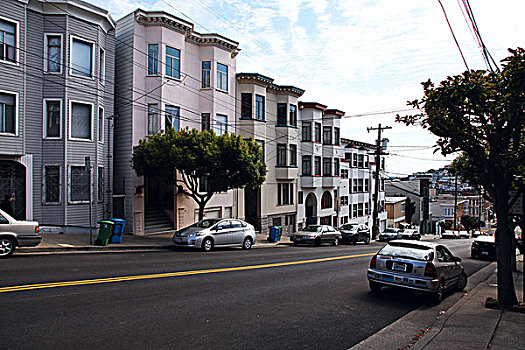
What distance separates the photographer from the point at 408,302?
962 cm

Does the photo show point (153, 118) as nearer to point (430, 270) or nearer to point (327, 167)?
point (430, 270)

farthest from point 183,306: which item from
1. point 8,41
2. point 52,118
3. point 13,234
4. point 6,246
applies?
point 8,41

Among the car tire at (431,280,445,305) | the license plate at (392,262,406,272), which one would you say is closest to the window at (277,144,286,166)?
the license plate at (392,262,406,272)

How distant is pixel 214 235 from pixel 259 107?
14851 millimetres

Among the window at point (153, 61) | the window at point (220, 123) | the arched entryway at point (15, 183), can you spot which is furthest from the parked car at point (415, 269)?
the window at point (220, 123)

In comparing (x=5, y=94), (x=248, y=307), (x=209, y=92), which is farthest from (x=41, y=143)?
(x=248, y=307)

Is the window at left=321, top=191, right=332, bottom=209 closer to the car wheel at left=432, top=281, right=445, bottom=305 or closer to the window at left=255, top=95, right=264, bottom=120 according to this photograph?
the window at left=255, top=95, right=264, bottom=120

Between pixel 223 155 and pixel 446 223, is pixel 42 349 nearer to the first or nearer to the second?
pixel 223 155

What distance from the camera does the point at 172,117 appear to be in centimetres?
2403

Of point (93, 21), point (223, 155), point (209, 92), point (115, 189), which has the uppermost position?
point (93, 21)

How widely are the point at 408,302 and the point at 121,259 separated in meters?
9.09

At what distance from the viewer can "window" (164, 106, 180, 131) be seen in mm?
23656

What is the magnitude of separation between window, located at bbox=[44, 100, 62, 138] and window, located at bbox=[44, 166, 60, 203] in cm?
158

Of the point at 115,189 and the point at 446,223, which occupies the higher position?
the point at 115,189
